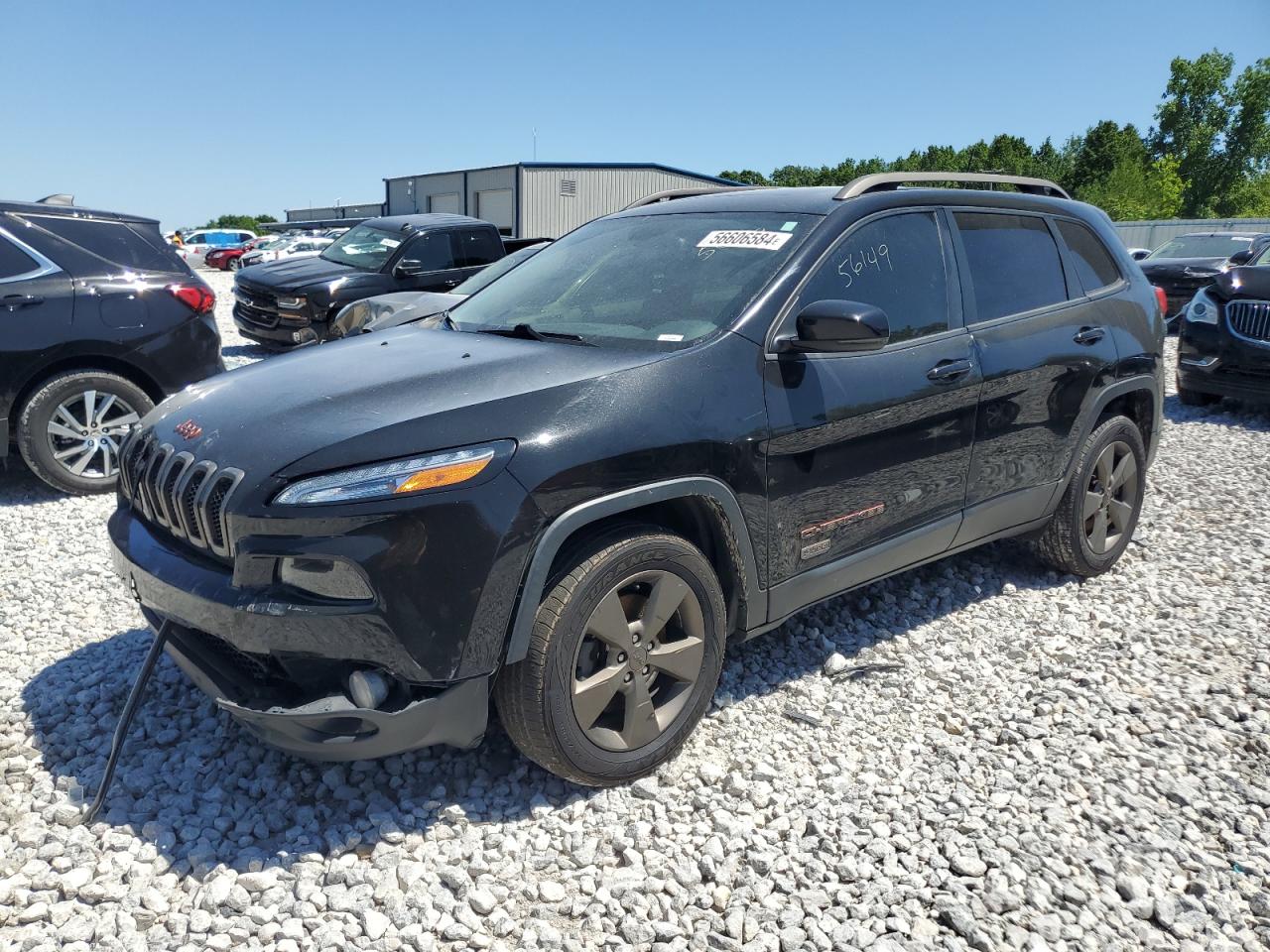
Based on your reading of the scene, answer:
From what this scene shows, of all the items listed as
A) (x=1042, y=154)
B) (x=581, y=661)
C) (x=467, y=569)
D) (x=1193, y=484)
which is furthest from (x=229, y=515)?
(x=1042, y=154)

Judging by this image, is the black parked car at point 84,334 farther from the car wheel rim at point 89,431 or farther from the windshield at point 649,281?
the windshield at point 649,281

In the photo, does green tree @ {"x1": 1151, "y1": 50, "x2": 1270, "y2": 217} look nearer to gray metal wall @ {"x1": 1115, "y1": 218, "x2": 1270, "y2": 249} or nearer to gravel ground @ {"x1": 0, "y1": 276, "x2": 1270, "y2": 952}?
gray metal wall @ {"x1": 1115, "y1": 218, "x2": 1270, "y2": 249}

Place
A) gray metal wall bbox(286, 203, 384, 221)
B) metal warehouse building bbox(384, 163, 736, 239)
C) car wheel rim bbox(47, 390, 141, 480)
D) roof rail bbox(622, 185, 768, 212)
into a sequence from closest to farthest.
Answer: roof rail bbox(622, 185, 768, 212), car wheel rim bbox(47, 390, 141, 480), metal warehouse building bbox(384, 163, 736, 239), gray metal wall bbox(286, 203, 384, 221)

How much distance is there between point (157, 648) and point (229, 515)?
70 cm

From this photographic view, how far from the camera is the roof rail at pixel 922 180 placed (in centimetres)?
364

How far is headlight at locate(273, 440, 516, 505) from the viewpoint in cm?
243

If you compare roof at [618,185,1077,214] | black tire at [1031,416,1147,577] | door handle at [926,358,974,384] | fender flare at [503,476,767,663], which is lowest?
black tire at [1031,416,1147,577]

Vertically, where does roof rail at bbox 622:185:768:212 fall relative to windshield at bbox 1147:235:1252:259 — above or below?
above

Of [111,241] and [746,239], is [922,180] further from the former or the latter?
[111,241]

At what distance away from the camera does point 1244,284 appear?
8812 mm

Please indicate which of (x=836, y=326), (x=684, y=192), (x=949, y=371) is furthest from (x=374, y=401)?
(x=684, y=192)

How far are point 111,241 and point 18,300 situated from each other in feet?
2.31

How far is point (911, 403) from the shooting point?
3.52 m

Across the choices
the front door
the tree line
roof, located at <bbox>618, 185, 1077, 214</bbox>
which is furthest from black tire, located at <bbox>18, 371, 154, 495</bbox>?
the tree line
